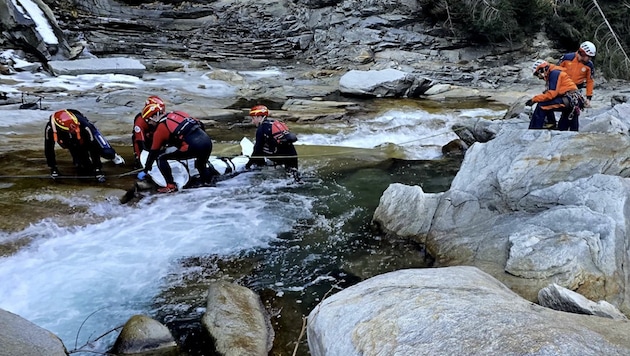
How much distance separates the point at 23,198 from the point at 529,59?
20.6 meters

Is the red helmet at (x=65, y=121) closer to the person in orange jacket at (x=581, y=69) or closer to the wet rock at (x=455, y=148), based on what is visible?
the wet rock at (x=455, y=148)

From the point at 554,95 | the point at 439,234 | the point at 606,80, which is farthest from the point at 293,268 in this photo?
the point at 606,80

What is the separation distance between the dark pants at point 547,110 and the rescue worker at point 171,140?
5348 mm

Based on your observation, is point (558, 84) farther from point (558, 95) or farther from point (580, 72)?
point (580, 72)

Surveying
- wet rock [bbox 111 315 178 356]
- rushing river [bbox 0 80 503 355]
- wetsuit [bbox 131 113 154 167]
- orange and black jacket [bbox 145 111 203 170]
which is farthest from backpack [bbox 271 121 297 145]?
wet rock [bbox 111 315 178 356]

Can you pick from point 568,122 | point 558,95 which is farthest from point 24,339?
point 568,122

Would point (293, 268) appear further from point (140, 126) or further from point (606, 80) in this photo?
point (606, 80)

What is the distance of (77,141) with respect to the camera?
265 inches

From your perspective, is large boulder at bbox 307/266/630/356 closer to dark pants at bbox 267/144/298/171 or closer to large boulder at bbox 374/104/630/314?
large boulder at bbox 374/104/630/314

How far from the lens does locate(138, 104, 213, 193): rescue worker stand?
6.77 meters

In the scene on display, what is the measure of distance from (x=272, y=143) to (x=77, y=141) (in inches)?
117

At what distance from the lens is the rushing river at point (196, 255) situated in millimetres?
4566

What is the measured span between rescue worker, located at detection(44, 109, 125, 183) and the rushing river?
0.97 metres

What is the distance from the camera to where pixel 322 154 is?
30.9 feet
